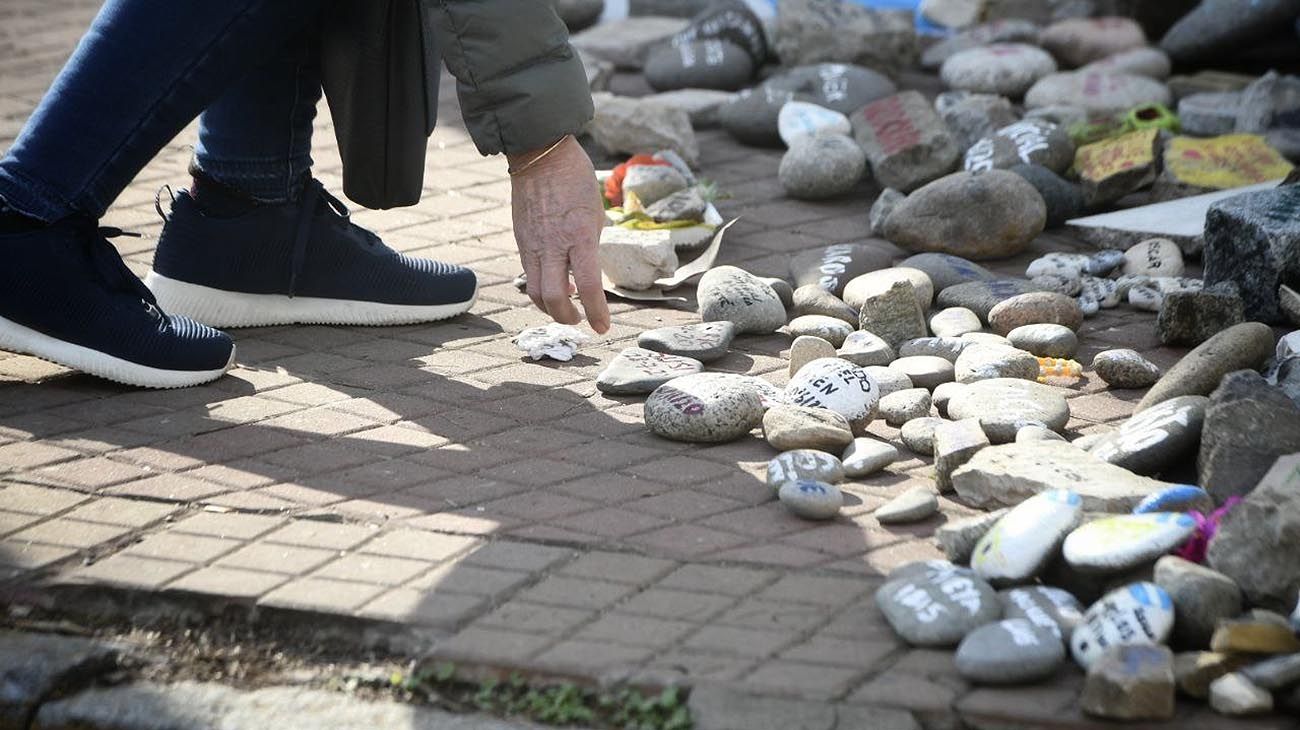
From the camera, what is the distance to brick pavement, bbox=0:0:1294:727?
2.19 meters

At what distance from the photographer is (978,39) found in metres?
6.37

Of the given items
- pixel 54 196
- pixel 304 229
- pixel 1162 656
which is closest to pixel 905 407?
pixel 1162 656

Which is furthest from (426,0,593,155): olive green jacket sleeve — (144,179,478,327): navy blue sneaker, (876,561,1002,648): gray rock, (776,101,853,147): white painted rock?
(776,101,853,147): white painted rock

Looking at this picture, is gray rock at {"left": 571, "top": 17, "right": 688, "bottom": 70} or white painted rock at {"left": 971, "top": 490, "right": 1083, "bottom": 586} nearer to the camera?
white painted rock at {"left": 971, "top": 490, "right": 1083, "bottom": 586}

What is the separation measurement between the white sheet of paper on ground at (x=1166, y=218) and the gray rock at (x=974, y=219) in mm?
264

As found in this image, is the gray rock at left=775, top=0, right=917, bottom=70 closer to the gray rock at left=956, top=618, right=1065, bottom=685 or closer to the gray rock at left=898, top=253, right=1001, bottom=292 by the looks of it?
the gray rock at left=898, top=253, right=1001, bottom=292

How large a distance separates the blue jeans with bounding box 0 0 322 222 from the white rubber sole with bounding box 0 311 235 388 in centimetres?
25

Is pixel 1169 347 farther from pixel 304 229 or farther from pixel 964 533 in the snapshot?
pixel 304 229

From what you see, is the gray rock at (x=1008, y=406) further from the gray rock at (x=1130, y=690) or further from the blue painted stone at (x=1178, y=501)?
the gray rock at (x=1130, y=690)

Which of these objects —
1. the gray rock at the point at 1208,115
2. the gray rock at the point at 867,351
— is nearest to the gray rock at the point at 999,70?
the gray rock at the point at 1208,115

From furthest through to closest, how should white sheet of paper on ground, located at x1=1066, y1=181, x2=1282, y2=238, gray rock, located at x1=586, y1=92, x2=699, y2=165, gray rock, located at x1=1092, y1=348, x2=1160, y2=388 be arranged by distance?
1. gray rock, located at x1=586, y1=92, x2=699, y2=165
2. white sheet of paper on ground, located at x1=1066, y1=181, x2=1282, y2=238
3. gray rock, located at x1=1092, y1=348, x2=1160, y2=388

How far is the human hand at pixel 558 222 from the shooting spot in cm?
279

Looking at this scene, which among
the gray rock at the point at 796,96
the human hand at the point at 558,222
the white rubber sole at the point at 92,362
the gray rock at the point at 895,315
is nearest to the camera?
the human hand at the point at 558,222

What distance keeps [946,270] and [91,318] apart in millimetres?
2038
